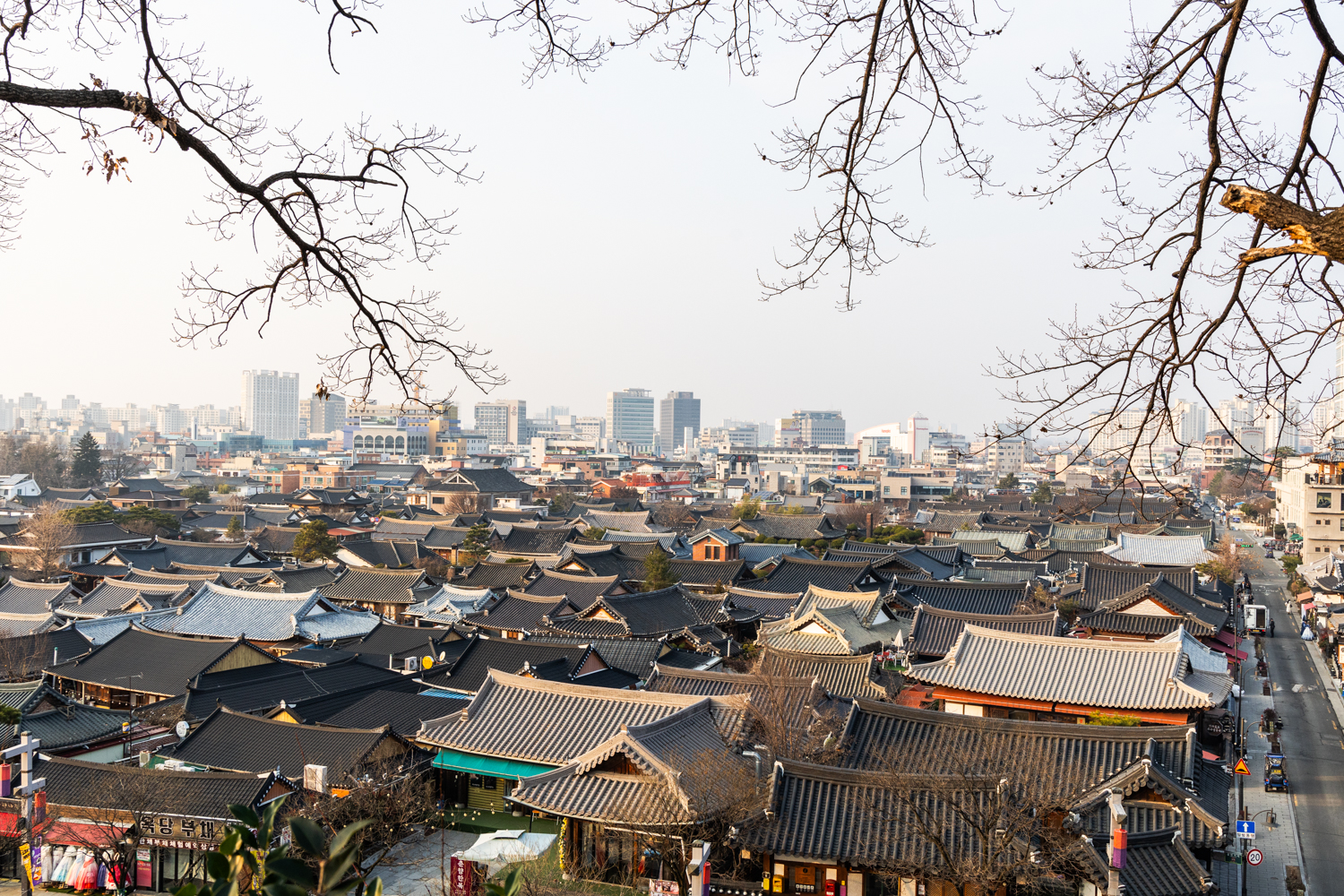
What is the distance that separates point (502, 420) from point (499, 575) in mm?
137159

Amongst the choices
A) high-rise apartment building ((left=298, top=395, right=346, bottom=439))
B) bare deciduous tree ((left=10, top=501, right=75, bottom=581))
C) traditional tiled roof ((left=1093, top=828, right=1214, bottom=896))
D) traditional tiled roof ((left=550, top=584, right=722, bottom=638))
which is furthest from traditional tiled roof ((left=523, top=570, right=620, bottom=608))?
high-rise apartment building ((left=298, top=395, right=346, bottom=439))

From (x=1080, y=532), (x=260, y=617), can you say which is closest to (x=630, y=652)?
(x=260, y=617)

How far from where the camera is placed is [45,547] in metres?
36.4

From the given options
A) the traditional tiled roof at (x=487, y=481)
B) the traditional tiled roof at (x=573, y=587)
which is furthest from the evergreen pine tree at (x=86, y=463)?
the traditional tiled roof at (x=573, y=587)

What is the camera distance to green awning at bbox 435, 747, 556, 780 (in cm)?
1391

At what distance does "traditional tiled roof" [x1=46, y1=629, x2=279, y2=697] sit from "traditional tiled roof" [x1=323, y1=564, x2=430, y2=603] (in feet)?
31.0

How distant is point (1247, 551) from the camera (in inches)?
1817

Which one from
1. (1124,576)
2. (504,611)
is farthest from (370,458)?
(1124,576)

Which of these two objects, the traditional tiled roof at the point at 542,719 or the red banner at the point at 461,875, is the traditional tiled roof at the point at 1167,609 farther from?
the red banner at the point at 461,875

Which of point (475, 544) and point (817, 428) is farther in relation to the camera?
point (817, 428)

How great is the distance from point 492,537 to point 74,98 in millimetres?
41027

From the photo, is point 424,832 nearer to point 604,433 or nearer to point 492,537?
point 492,537

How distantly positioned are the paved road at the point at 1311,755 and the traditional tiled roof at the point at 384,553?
28.9 m

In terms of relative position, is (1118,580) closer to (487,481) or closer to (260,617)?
(260,617)
